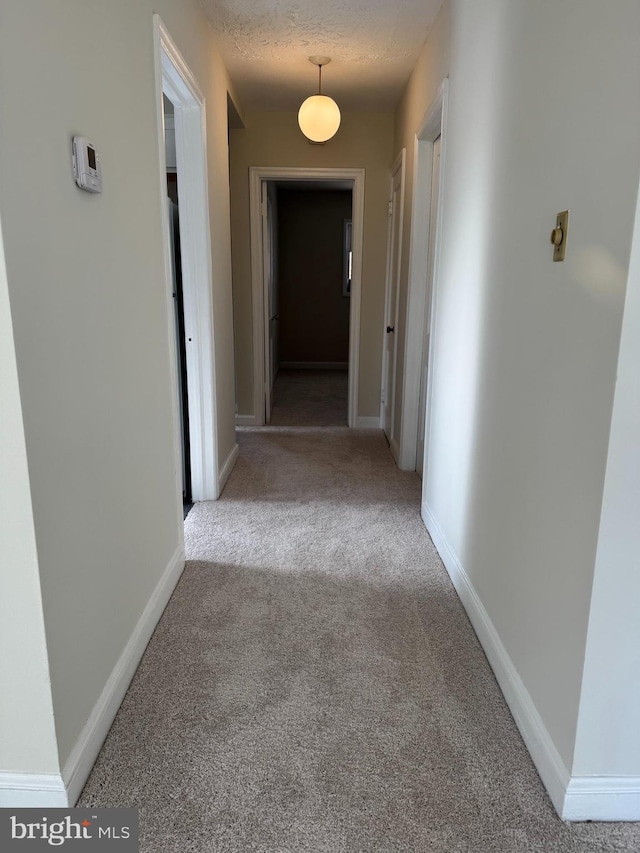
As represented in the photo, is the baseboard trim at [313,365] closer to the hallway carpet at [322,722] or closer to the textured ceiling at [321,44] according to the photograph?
the textured ceiling at [321,44]

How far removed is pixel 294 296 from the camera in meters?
8.36

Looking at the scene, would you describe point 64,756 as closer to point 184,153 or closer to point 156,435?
point 156,435

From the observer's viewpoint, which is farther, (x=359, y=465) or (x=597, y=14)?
(x=359, y=465)

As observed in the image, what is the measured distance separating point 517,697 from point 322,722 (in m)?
0.54

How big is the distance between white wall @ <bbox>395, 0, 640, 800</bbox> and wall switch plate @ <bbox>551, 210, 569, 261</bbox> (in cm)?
3

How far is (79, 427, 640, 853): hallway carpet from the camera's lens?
1284mm

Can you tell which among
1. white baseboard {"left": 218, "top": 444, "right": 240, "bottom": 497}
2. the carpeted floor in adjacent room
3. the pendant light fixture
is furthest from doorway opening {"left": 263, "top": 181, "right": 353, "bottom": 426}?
the carpeted floor in adjacent room

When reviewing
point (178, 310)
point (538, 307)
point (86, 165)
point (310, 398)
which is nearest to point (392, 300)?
point (178, 310)

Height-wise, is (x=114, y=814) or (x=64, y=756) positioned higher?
(x=64, y=756)

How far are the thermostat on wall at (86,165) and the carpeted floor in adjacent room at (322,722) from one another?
1389 millimetres

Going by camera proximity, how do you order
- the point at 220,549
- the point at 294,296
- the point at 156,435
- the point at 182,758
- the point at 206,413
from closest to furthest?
the point at 182,758, the point at 156,435, the point at 220,549, the point at 206,413, the point at 294,296

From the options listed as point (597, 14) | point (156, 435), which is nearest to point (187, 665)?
point (156, 435)

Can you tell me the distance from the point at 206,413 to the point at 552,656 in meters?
2.22

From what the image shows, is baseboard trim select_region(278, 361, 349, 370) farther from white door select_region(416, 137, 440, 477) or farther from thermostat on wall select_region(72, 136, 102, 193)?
thermostat on wall select_region(72, 136, 102, 193)
